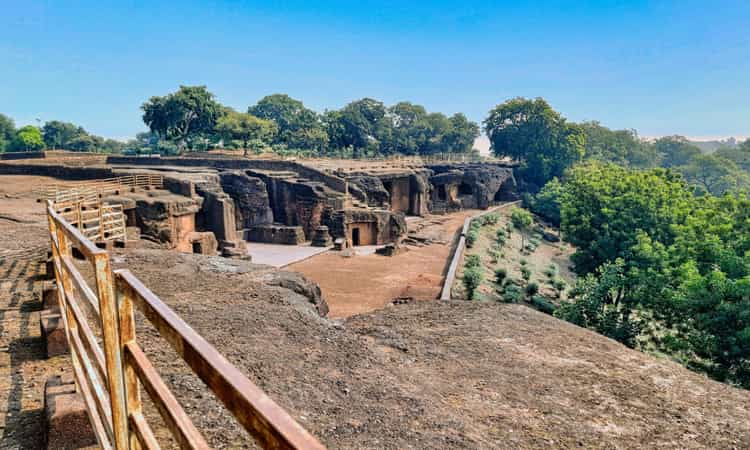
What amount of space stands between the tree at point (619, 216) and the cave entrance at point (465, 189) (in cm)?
2433

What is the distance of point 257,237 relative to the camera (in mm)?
29188

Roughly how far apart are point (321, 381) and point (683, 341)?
12570 millimetres

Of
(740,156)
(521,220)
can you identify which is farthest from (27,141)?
(740,156)

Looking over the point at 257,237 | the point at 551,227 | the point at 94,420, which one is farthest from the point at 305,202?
the point at 551,227

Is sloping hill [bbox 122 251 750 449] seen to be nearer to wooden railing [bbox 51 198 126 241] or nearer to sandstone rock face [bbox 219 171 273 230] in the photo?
wooden railing [bbox 51 198 126 241]

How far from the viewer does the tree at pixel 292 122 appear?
2170 inches

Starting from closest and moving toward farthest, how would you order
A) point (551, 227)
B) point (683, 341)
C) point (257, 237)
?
point (683, 341)
point (257, 237)
point (551, 227)

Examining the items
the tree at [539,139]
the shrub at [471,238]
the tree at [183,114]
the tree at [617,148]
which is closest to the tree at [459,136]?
the tree at [539,139]

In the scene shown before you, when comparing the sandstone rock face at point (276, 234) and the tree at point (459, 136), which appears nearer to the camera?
the sandstone rock face at point (276, 234)

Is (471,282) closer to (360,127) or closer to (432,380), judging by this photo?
(432,380)

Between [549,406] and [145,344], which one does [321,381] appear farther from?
[549,406]

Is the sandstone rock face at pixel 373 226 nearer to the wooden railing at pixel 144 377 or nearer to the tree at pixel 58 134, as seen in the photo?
the wooden railing at pixel 144 377

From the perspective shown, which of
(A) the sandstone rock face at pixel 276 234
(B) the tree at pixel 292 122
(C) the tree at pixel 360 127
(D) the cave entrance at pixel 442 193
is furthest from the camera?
A: (C) the tree at pixel 360 127

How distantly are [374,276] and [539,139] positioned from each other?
47.6 m
